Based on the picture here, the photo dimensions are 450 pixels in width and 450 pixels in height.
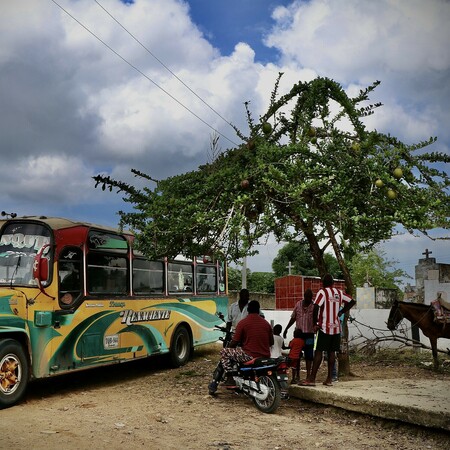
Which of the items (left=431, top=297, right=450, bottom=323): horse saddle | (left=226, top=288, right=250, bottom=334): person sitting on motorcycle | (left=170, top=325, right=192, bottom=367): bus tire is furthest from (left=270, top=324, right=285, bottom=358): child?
(left=431, top=297, right=450, bottom=323): horse saddle

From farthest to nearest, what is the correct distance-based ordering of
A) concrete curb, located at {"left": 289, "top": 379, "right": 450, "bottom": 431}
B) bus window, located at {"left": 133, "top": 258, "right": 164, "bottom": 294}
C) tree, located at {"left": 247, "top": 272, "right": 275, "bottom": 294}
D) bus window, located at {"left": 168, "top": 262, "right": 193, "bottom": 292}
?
tree, located at {"left": 247, "top": 272, "right": 275, "bottom": 294}, bus window, located at {"left": 168, "top": 262, "right": 193, "bottom": 292}, bus window, located at {"left": 133, "top": 258, "right": 164, "bottom": 294}, concrete curb, located at {"left": 289, "top": 379, "right": 450, "bottom": 431}

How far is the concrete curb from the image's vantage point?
272 inches

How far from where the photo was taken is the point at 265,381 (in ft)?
26.4

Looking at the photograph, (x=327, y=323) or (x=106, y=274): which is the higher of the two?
(x=106, y=274)

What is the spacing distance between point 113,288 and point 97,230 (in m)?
1.20

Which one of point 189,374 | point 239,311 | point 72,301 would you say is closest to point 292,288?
point 189,374

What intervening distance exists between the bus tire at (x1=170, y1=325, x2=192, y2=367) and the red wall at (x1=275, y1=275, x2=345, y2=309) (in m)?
16.9

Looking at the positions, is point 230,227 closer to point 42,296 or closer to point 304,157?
point 304,157

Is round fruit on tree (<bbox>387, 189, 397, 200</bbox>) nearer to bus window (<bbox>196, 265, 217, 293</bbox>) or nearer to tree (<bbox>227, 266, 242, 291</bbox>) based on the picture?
bus window (<bbox>196, 265, 217, 293</bbox>)

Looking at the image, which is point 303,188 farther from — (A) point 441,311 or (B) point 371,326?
(B) point 371,326

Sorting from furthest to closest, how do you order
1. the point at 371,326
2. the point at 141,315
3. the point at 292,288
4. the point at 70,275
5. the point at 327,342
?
the point at 292,288 < the point at 371,326 < the point at 141,315 < the point at 70,275 < the point at 327,342

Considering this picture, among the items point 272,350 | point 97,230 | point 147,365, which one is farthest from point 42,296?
point 147,365

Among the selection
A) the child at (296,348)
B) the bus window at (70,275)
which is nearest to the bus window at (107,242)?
the bus window at (70,275)

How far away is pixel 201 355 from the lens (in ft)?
50.7
